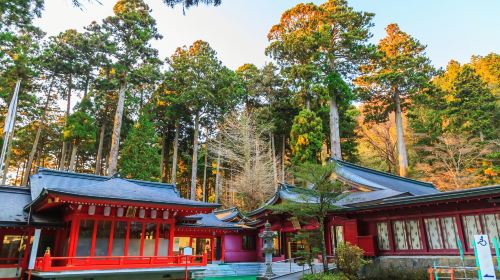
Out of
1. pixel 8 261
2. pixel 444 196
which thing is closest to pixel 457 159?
pixel 444 196

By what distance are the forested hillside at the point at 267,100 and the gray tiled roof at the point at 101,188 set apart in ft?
21.9

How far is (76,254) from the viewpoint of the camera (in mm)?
10766

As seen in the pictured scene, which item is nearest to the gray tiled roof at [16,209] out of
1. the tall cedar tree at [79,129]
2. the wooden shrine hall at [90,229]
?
Answer: the wooden shrine hall at [90,229]

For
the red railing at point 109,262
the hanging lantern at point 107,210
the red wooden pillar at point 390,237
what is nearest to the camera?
the red railing at point 109,262

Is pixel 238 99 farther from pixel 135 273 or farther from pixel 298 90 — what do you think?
pixel 135 273

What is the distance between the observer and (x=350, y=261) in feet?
37.0

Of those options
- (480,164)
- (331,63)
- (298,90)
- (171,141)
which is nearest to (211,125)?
(171,141)

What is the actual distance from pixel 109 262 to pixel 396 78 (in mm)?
26009

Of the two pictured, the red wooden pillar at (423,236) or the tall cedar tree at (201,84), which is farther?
Result: the tall cedar tree at (201,84)

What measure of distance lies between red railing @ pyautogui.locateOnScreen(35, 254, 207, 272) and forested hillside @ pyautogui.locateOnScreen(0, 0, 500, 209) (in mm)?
11818

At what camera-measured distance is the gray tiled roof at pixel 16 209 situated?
1117 cm

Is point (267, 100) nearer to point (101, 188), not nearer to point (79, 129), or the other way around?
point (79, 129)

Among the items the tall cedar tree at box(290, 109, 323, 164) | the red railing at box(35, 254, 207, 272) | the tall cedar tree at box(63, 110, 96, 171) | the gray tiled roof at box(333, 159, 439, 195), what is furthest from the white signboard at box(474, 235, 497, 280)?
the tall cedar tree at box(63, 110, 96, 171)

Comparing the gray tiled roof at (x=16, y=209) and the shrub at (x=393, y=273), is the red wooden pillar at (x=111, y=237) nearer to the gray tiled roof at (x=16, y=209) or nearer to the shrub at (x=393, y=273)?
the gray tiled roof at (x=16, y=209)
